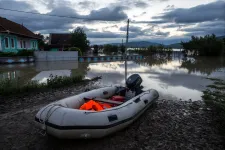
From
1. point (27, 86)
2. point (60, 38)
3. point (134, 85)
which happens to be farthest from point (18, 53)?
point (60, 38)

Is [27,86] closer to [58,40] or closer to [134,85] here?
[134,85]

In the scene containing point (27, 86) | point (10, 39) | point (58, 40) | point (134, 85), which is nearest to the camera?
point (134, 85)

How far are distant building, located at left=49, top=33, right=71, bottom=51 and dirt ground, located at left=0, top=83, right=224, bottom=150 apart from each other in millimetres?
27652

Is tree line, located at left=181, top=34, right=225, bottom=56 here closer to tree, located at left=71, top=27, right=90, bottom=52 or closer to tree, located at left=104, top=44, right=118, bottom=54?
tree, located at left=104, top=44, right=118, bottom=54

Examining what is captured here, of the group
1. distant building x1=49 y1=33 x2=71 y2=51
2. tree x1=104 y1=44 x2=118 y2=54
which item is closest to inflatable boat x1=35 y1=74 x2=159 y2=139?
distant building x1=49 y1=33 x2=71 y2=51

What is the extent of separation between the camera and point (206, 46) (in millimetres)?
30672

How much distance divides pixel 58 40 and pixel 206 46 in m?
24.1

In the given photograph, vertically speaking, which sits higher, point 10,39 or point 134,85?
point 10,39

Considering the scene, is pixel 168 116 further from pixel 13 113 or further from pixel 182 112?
pixel 13 113

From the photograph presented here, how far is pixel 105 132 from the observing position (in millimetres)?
3301

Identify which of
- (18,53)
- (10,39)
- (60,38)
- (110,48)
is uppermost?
(60,38)

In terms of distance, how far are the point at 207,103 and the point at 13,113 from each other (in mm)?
5125

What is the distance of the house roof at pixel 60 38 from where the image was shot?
3323 cm

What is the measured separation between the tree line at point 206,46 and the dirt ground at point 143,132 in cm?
2848
